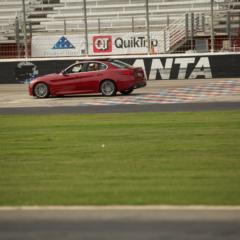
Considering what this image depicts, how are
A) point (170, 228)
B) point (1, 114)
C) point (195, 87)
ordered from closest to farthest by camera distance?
point (170, 228)
point (1, 114)
point (195, 87)

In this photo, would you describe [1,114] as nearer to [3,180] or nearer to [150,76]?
[3,180]

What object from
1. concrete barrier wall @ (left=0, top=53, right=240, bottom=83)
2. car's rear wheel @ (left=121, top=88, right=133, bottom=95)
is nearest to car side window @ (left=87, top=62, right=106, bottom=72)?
car's rear wheel @ (left=121, top=88, right=133, bottom=95)

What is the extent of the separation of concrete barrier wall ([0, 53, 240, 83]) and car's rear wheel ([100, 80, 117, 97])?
8.81 metres

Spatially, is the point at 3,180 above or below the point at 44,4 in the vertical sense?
below

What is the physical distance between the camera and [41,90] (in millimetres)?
25219

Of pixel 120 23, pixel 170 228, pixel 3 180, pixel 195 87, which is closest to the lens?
pixel 170 228

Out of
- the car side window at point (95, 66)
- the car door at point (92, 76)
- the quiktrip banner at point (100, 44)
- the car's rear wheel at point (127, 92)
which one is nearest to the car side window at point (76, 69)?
the car door at point (92, 76)

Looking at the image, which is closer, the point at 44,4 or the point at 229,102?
the point at 229,102

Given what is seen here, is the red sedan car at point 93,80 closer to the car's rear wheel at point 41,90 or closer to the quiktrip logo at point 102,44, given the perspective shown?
the car's rear wheel at point 41,90

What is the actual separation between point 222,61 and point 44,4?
46.4ft

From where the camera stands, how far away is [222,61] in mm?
32281

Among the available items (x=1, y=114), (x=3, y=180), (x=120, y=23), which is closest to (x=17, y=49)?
(x=120, y=23)

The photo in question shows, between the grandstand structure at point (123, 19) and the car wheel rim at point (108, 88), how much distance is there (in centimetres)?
1004

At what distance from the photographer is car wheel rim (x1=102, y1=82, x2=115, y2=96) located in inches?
958
